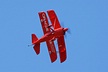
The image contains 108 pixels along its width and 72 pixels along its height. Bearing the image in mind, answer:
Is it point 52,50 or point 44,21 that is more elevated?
point 44,21

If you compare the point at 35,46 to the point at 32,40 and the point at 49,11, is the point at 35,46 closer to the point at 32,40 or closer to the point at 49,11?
the point at 32,40

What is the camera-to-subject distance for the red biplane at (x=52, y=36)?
47906mm

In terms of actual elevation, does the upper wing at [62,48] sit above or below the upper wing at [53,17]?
below

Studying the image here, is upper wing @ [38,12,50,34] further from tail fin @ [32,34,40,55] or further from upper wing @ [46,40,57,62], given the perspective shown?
upper wing @ [46,40,57,62]

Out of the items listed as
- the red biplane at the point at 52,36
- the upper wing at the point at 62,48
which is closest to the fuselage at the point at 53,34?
the red biplane at the point at 52,36

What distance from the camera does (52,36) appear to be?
157 ft

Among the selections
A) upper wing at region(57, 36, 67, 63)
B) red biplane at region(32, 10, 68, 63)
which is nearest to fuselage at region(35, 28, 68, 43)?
red biplane at region(32, 10, 68, 63)

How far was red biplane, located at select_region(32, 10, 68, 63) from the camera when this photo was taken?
157ft

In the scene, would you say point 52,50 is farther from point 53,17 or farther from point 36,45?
point 53,17

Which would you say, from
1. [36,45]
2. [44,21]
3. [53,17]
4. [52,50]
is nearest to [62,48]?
[52,50]

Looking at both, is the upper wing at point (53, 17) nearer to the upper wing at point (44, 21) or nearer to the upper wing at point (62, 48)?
the upper wing at point (44, 21)

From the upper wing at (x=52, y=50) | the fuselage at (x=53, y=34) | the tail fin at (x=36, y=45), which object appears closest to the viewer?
the fuselage at (x=53, y=34)

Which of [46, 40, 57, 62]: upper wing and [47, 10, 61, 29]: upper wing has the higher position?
[47, 10, 61, 29]: upper wing

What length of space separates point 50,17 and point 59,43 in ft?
10.1
